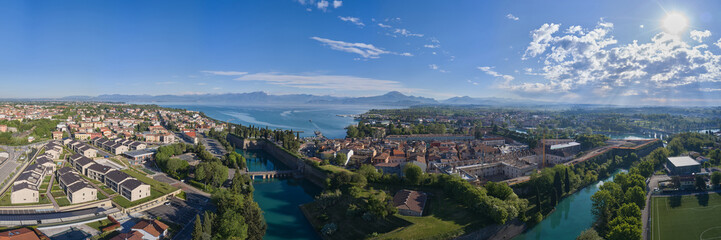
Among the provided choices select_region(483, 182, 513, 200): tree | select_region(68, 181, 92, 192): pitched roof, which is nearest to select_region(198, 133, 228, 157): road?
select_region(68, 181, 92, 192): pitched roof

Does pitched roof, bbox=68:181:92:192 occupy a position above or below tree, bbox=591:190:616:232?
above

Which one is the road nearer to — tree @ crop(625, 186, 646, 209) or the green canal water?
the green canal water

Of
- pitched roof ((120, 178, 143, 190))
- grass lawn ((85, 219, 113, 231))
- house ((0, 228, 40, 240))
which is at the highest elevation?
pitched roof ((120, 178, 143, 190))

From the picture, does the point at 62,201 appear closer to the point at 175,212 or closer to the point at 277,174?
the point at 175,212

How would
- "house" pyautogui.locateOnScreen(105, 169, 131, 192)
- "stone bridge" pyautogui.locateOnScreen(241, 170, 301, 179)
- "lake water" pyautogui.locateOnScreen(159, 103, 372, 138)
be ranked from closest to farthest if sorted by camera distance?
"house" pyautogui.locateOnScreen(105, 169, 131, 192), "stone bridge" pyautogui.locateOnScreen(241, 170, 301, 179), "lake water" pyautogui.locateOnScreen(159, 103, 372, 138)

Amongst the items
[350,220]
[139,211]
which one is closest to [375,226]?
[350,220]

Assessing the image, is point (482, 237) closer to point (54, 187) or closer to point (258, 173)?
point (258, 173)
